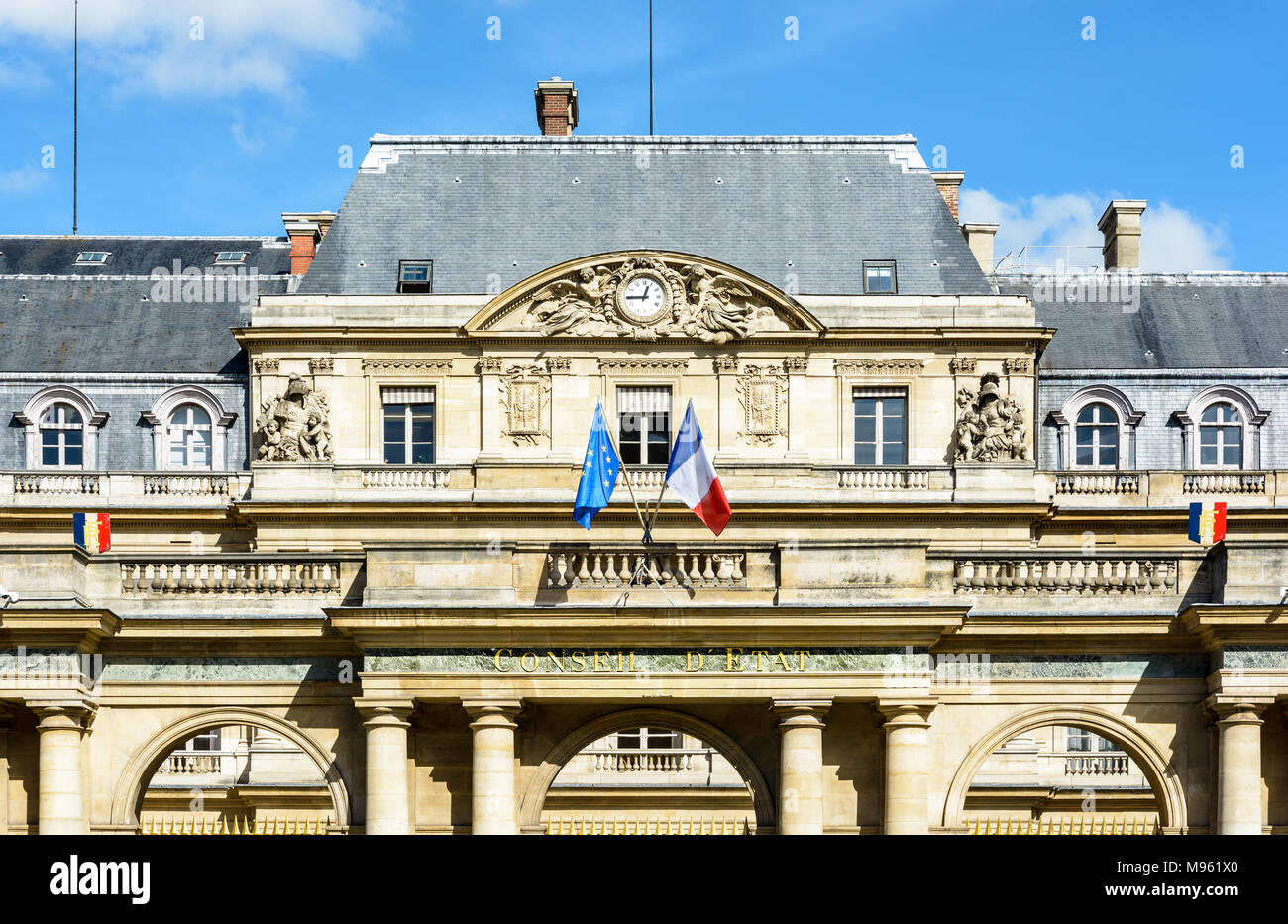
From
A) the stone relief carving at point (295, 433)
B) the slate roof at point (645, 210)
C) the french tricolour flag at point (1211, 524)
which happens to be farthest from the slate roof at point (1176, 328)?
the stone relief carving at point (295, 433)

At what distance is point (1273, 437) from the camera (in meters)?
53.3

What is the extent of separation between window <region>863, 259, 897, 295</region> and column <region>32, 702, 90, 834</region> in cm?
2357

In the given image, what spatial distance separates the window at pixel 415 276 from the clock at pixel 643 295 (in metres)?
4.33

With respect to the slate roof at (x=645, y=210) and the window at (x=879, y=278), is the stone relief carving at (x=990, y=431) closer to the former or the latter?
the slate roof at (x=645, y=210)

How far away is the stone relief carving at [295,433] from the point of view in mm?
49781

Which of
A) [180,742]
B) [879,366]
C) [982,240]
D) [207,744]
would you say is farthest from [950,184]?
[180,742]

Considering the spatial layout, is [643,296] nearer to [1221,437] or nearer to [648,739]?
[648,739]

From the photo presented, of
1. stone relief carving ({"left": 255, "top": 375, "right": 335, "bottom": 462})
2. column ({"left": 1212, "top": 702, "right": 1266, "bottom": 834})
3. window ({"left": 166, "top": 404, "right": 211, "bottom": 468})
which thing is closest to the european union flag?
column ({"left": 1212, "top": 702, "right": 1266, "bottom": 834})

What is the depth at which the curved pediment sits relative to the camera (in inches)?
1967

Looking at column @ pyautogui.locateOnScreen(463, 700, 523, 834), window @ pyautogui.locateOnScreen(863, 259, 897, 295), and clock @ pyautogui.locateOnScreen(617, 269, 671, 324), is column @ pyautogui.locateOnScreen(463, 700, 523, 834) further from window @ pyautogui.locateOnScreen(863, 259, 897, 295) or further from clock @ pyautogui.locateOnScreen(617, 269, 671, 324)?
window @ pyautogui.locateOnScreen(863, 259, 897, 295)

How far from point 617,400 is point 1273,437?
1451 cm

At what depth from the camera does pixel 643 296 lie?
50.2m

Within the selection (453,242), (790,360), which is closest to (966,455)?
(790,360)

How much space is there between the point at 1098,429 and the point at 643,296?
35.0 ft
